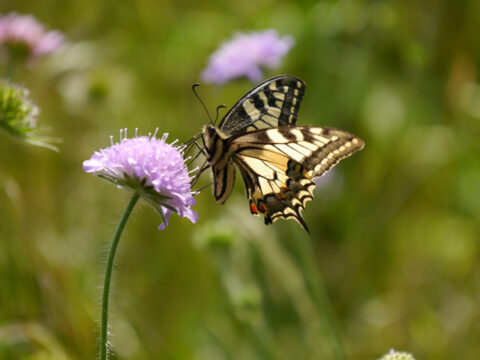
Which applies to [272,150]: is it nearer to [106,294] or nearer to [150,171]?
[150,171]

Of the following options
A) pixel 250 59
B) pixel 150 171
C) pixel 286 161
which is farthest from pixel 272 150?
pixel 250 59

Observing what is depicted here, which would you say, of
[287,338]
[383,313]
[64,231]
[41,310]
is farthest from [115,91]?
[383,313]

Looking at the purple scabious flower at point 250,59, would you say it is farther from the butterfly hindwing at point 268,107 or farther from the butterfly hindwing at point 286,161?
the butterfly hindwing at point 286,161

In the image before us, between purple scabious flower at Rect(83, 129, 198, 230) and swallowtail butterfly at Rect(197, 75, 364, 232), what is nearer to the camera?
purple scabious flower at Rect(83, 129, 198, 230)

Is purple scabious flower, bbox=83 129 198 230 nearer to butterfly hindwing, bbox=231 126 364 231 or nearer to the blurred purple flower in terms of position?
butterfly hindwing, bbox=231 126 364 231

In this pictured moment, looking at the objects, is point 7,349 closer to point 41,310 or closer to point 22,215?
point 41,310

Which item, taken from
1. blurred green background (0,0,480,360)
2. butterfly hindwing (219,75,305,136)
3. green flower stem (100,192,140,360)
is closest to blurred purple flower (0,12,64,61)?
Answer: blurred green background (0,0,480,360)
